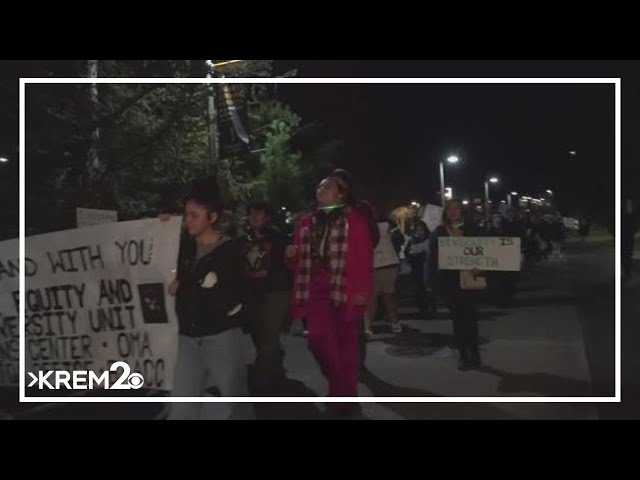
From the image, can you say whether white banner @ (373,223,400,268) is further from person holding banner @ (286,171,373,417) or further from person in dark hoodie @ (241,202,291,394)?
person holding banner @ (286,171,373,417)

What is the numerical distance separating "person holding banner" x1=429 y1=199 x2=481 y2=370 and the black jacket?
1905 mm

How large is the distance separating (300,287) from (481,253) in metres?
1.42

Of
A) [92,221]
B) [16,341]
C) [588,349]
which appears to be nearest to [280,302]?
[92,221]

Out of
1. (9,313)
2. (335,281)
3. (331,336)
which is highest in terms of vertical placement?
(335,281)

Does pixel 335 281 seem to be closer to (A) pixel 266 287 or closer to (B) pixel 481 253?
(A) pixel 266 287

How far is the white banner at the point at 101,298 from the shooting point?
17.9 ft

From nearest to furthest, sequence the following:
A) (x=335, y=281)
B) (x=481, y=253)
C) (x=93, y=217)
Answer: (x=335, y=281) < (x=93, y=217) < (x=481, y=253)

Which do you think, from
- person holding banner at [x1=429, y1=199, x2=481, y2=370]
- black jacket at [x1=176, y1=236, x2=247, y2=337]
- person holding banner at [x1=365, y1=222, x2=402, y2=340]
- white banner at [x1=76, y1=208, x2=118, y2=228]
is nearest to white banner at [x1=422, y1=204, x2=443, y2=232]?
person holding banner at [x1=365, y1=222, x2=402, y2=340]

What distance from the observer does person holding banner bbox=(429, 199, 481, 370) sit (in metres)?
6.34

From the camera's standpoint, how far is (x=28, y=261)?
568 centimetres

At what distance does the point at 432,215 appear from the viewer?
711 cm

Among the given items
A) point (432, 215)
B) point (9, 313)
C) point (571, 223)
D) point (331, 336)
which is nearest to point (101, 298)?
point (9, 313)

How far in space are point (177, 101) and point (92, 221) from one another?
4.36 feet
